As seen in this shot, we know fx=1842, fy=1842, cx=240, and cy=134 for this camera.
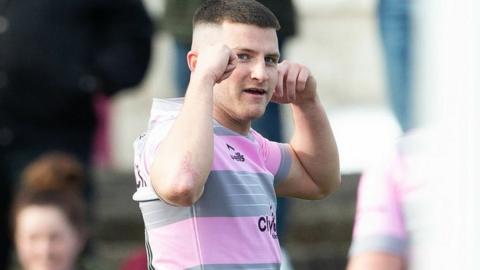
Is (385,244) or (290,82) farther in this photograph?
(290,82)

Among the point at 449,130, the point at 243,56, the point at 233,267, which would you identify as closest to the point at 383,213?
the point at 233,267

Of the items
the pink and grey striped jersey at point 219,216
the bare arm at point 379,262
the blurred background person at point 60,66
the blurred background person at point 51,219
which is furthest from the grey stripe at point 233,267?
the blurred background person at point 60,66

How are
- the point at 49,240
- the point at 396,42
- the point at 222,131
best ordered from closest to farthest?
the point at 222,131 < the point at 396,42 < the point at 49,240

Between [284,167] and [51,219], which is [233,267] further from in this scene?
[51,219]

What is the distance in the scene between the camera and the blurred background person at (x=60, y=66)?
7.29 meters

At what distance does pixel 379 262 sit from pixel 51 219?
7.72 feet

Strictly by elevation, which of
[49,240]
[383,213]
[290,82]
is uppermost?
[290,82]

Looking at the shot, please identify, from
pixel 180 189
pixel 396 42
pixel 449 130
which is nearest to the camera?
pixel 449 130

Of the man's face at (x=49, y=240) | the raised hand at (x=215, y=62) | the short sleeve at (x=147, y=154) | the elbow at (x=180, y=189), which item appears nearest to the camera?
the elbow at (x=180, y=189)

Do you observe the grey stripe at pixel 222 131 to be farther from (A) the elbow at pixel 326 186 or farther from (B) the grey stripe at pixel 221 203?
(A) the elbow at pixel 326 186

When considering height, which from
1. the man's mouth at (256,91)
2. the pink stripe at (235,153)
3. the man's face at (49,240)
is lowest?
the man's face at (49,240)

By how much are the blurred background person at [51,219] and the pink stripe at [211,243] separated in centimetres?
214

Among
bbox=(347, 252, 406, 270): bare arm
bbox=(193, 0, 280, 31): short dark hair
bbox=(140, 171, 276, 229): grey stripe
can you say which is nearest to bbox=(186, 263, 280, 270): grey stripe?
bbox=(140, 171, 276, 229): grey stripe

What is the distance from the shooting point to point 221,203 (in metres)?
4.28
